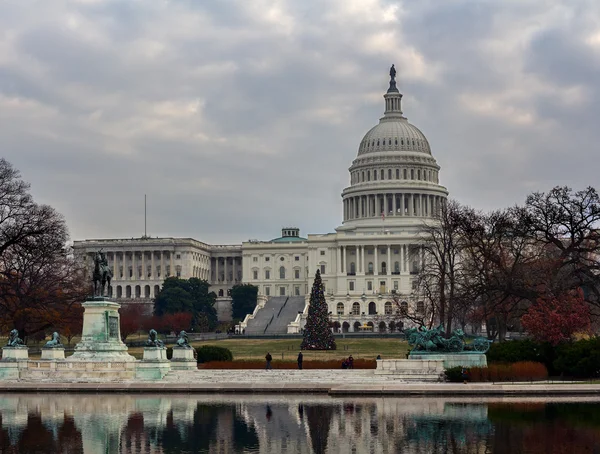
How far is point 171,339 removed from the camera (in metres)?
108

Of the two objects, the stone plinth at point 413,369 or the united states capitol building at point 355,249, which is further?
the united states capitol building at point 355,249

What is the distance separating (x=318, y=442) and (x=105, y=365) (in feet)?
74.6

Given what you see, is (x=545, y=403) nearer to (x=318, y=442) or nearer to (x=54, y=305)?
(x=318, y=442)

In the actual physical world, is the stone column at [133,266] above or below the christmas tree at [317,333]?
above

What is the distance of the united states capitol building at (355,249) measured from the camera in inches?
6432

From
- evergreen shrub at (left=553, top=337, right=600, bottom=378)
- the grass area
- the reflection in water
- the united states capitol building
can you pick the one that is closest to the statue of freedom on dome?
the united states capitol building

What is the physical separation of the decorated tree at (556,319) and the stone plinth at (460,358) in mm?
3704

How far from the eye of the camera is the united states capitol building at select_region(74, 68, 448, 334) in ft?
536

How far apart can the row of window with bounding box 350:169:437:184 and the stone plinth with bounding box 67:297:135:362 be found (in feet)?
414

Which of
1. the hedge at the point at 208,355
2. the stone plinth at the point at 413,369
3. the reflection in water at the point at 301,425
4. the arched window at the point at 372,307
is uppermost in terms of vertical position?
the arched window at the point at 372,307

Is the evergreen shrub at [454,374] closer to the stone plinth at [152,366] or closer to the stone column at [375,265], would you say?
the stone plinth at [152,366]

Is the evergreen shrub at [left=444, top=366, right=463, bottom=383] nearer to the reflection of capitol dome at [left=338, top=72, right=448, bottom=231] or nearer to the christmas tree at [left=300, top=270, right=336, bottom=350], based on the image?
the christmas tree at [left=300, top=270, right=336, bottom=350]

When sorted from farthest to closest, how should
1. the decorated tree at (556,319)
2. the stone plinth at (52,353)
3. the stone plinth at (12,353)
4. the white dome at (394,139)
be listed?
the white dome at (394,139) < the stone plinth at (52,353) < the stone plinth at (12,353) < the decorated tree at (556,319)

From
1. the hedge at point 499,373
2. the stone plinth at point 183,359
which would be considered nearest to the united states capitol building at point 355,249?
the stone plinth at point 183,359
